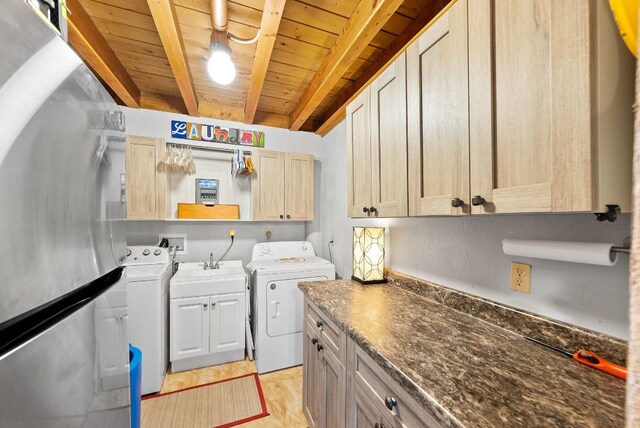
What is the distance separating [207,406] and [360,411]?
1484mm

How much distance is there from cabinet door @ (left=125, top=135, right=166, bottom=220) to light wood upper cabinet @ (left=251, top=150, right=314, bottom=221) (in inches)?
34.7

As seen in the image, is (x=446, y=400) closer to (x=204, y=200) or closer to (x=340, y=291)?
(x=340, y=291)

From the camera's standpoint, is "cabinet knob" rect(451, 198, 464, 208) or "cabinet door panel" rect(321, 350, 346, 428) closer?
"cabinet knob" rect(451, 198, 464, 208)

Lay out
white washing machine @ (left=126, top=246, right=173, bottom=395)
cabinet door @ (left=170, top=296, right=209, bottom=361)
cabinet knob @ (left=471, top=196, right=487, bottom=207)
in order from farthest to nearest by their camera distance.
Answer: cabinet door @ (left=170, top=296, right=209, bottom=361)
white washing machine @ (left=126, top=246, right=173, bottom=395)
cabinet knob @ (left=471, top=196, right=487, bottom=207)

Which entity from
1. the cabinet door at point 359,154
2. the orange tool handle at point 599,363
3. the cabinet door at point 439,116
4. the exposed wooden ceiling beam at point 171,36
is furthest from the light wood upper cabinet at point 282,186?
the orange tool handle at point 599,363

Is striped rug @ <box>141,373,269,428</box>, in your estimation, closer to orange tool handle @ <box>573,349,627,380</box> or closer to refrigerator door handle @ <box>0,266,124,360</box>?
refrigerator door handle @ <box>0,266,124,360</box>

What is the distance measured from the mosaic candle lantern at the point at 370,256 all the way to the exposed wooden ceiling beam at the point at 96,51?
2126mm

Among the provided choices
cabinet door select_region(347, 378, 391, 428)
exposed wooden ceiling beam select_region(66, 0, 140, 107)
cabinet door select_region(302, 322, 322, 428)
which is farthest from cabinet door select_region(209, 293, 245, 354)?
exposed wooden ceiling beam select_region(66, 0, 140, 107)

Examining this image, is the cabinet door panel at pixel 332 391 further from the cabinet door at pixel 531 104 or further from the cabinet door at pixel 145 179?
the cabinet door at pixel 145 179

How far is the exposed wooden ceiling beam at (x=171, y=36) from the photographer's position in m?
1.32

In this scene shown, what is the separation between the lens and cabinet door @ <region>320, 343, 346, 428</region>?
3.84 feet

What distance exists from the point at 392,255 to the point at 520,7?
56.9 inches

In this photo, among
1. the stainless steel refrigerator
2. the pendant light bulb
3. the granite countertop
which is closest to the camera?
the stainless steel refrigerator

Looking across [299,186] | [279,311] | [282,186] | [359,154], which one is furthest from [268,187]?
[359,154]
